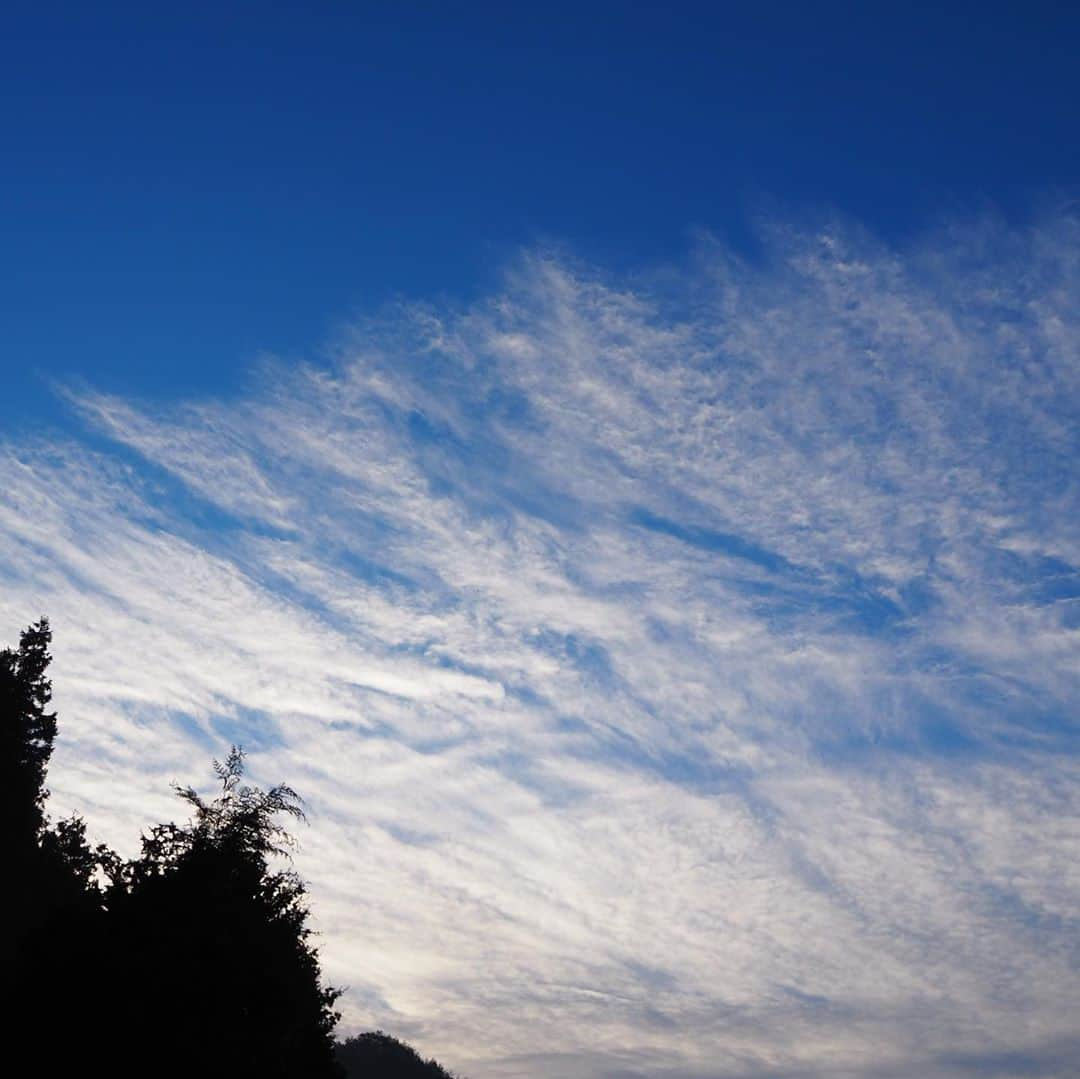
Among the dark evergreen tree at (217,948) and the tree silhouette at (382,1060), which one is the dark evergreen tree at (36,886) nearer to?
the dark evergreen tree at (217,948)

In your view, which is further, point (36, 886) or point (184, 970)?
point (36, 886)

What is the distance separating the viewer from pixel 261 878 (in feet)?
130

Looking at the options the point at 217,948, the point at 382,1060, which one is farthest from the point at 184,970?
the point at 382,1060

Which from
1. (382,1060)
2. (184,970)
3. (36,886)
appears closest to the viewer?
(184,970)

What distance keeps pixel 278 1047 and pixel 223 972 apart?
3790 millimetres

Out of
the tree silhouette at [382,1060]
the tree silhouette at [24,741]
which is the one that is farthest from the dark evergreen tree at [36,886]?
the tree silhouette at [382,1060]

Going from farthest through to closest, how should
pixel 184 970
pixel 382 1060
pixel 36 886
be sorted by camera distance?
1. pixel 382 1060
2. pixel 36 886
3. pixel 184 970

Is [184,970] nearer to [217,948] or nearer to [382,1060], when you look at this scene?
[217,948]

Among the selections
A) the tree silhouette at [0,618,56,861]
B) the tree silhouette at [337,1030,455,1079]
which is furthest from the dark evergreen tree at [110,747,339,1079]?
the tree silhouette at [337,1030,455,1079]

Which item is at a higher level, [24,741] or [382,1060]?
[24,741]

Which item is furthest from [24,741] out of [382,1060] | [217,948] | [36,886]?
[382,1060]

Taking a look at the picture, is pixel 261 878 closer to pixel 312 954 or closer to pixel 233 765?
pixel 233 765

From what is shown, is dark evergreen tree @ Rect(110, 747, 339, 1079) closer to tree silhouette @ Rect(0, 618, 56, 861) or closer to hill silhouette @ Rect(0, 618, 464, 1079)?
hill silhouette @ Rect(0, 618, 464, 1079)

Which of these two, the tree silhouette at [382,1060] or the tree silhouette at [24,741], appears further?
the tree silhouette at [382,1060]
